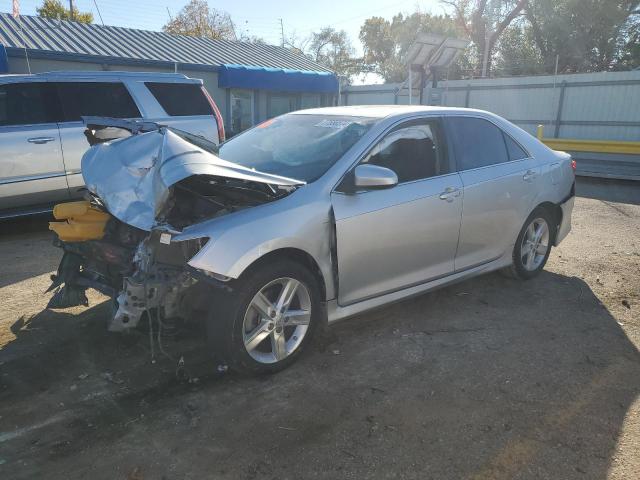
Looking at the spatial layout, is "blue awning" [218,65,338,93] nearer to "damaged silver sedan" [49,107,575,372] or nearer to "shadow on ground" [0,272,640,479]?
"damaged silver sedan" [49,107,575,372]

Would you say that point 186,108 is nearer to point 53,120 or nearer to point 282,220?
point 53,120

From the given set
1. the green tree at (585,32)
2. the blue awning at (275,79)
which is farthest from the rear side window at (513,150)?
the green tree at (585,32)

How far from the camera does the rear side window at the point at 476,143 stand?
174 inches

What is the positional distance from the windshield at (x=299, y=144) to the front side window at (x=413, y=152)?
0.67 feet

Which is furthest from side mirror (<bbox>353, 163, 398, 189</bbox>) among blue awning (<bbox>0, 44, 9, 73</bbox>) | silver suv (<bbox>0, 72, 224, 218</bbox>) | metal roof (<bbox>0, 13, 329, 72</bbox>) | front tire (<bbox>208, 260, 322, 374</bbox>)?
metal roof (<bbox>0, 13, 329, 72</bbox>)

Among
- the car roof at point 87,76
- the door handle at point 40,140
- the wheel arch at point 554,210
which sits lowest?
the wheel arch at point 554,210

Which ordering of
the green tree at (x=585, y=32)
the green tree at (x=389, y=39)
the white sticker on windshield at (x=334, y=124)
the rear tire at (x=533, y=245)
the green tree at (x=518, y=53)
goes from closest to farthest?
the white sticker on windshield at (x=334, y=124) < the rear tire at (x=533, y=245) < the green tree at (x=585, y=32) < the green tree at (x=518, y=53) < the green tree at (x=389, y=39)

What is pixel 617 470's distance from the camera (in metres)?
2.59

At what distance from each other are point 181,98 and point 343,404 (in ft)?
19.4

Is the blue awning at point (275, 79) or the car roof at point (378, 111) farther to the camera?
the blue awning at point (275, 79)

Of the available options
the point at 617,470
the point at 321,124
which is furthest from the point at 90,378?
the point at 617,470

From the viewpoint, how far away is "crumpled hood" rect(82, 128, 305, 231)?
3.04 metres

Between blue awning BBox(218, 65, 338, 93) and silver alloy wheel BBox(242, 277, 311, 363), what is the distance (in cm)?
1523

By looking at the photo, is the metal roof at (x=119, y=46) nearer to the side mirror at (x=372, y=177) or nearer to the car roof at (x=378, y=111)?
the car roof at (x=378, y=111)
